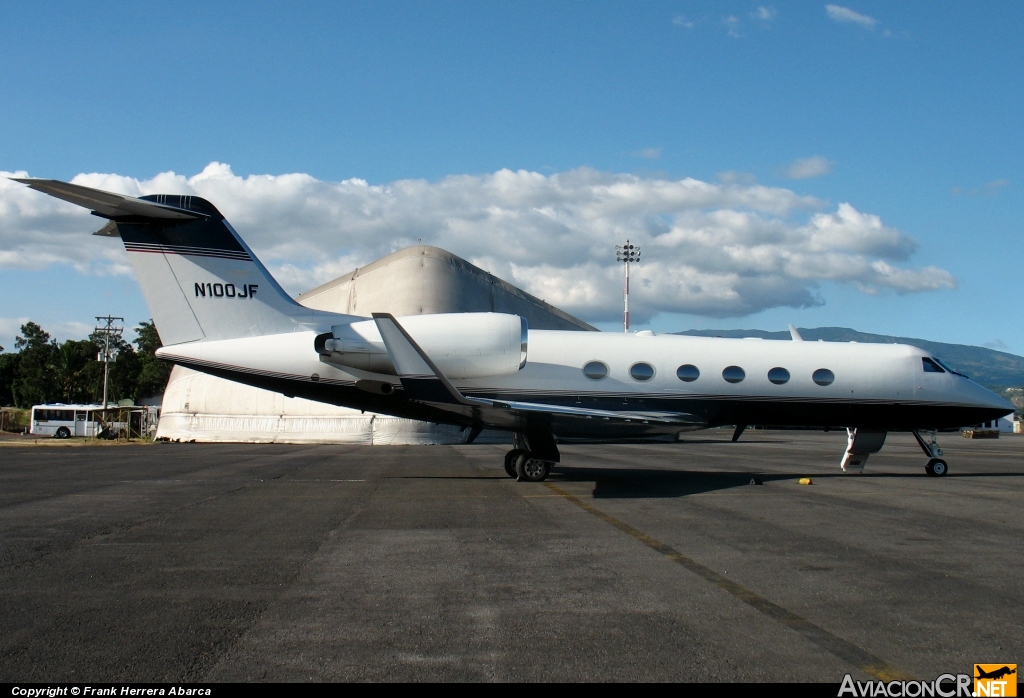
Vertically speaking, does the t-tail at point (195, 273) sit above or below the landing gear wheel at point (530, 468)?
above

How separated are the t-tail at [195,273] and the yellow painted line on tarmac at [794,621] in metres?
10.0

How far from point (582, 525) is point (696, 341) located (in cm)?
883

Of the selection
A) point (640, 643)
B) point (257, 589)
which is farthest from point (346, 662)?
point (257, 589)

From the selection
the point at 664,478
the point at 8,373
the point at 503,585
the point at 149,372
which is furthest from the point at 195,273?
the point at 8,373

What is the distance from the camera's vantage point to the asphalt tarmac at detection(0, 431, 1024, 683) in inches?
185

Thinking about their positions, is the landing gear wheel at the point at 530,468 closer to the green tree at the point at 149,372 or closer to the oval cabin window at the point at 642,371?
the oval cabin window at the point at 642,371

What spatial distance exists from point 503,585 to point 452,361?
31.4 ft

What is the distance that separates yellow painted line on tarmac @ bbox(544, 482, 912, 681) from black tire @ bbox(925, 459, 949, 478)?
12.2 m

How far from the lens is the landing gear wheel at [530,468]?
1595cm

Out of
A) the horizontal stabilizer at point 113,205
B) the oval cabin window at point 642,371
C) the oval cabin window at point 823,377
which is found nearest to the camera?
the horizontal stabilizer at point 113,205

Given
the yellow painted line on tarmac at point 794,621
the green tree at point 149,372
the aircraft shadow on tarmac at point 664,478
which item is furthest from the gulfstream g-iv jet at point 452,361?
the green tree at point 149,372

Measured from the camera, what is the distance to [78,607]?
5902 mm

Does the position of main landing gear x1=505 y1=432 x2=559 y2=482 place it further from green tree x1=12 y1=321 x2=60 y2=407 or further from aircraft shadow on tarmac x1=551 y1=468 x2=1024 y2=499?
green tree x1=12 y1=321 x2=60 y2=407

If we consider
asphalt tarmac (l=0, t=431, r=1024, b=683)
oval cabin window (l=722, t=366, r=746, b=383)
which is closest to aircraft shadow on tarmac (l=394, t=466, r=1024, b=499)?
asphalt tarmac (l=0, t=431, r=1024, b=683)
